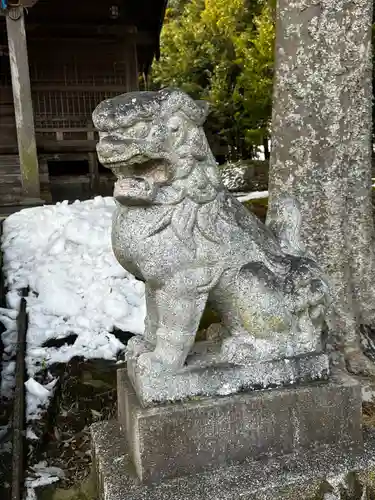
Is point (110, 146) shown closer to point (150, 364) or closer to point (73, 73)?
point (150, 364)

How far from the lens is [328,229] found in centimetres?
329

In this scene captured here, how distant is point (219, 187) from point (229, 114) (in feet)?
43.4

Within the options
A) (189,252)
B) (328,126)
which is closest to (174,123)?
(189,252)

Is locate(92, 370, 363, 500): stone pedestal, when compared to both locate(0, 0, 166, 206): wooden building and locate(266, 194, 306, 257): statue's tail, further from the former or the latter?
locate(0, 0, 166, 206): wooden building

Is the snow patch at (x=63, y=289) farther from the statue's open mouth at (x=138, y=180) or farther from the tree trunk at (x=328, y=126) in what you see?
the statue's open mouth at (x=138, y=180)

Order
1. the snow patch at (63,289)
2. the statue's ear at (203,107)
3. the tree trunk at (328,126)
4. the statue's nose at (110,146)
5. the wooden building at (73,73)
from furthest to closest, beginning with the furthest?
the wooden building at (73,73) → the snow patch at (63,289) → the tree trunk at (328,126) → the statue's ear at (203,107) → the statue's nose at (110,146)

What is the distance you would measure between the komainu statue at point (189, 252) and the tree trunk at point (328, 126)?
1203 mm

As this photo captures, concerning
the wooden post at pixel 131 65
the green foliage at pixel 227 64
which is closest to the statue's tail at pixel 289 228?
the wooden post at pixel 131 65

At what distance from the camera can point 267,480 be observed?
190 cm

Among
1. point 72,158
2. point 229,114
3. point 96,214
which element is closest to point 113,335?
point 96,214

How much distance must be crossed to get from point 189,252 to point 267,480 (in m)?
0.88

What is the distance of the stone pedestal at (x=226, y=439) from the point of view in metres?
1.88

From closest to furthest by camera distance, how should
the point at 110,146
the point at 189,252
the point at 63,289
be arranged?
the point at 110,146 < the point at 189,252 < the point at 63,289

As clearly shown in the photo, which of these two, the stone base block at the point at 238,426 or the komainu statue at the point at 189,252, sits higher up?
the komainu statue at the point at 189,252
